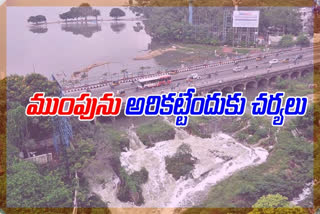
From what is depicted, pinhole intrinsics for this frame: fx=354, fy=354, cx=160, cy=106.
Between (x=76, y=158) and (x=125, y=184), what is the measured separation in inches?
89.6

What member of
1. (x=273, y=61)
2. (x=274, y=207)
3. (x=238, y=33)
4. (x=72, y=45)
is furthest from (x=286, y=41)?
(x=274, y=207)

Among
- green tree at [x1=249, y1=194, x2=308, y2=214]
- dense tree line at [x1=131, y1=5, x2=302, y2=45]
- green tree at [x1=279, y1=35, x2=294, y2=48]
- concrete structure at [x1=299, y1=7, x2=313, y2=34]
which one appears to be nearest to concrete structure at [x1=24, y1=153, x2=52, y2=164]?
green tree at [x1=249, y1=194, x2=308, y2=214]

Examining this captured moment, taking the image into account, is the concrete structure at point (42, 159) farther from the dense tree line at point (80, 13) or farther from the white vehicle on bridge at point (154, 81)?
the dense tree line at point (80, 13)

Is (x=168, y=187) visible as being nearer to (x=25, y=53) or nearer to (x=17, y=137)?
(x=17, y=137)

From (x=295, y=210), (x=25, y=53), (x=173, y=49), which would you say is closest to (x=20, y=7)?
(x=25, y=53)

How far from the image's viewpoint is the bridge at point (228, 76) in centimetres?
1975

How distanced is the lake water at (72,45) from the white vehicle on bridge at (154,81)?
426cm

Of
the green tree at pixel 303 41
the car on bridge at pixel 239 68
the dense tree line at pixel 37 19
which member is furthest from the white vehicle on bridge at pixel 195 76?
the dense tree line at pixel 37 19

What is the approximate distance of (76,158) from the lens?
13953 millimetres

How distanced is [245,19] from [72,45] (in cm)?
1570

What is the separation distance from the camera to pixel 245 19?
93.6ft

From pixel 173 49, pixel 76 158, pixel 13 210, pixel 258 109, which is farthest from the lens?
pixel 173 49

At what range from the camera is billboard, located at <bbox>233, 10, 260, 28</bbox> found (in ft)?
92.9

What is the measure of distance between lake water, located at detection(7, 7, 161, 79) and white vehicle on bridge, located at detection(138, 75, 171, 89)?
4260 millimetres
